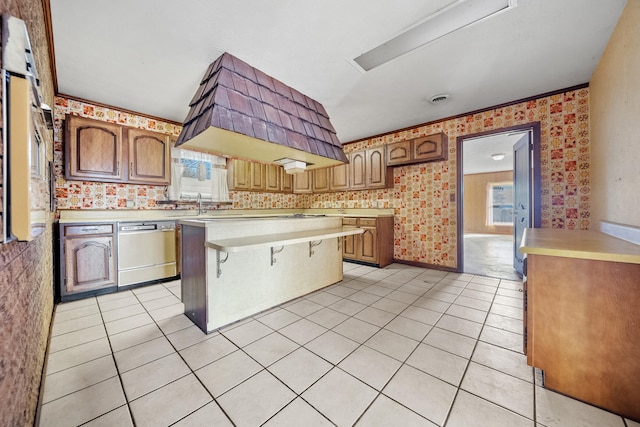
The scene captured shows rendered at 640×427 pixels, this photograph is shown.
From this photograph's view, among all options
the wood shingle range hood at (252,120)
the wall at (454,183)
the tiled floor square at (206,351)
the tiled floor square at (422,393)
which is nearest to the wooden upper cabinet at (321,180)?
the wall at (454,183)

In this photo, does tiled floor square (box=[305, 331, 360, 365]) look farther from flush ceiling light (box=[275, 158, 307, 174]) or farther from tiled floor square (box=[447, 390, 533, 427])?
flush ceiling light (box=[275, 158, 307, 174])

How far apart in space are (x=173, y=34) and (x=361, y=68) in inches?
A: 69.1

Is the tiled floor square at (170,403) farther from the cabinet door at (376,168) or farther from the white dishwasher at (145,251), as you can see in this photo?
the cabinet door at (376,168)

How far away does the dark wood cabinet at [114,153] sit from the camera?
301cm

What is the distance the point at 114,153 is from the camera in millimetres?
3283

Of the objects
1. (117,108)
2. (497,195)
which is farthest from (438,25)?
(497,195)

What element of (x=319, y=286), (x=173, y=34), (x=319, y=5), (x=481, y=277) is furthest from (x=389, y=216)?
(x=173, y=34)

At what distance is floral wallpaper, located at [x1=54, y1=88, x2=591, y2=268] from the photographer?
9.86 feet

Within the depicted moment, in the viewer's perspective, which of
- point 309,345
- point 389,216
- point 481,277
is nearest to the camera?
point 309,345

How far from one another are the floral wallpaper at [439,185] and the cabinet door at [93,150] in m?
0.22

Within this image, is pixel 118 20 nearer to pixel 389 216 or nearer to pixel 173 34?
pixel 173 34

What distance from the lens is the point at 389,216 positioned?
14.9 feet

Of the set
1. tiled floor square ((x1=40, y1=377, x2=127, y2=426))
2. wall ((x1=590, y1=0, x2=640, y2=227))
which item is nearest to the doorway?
wall ((x1=590, y1=0, x2=640, y2=227))

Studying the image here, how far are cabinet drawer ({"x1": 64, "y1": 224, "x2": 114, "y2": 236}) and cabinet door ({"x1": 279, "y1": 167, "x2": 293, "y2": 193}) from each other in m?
3.17
